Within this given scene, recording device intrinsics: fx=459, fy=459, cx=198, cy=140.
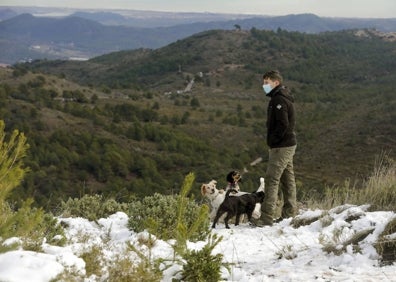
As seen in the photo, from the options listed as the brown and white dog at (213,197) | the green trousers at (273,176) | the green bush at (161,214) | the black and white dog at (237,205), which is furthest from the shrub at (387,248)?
the brown and white dog at (213,197)

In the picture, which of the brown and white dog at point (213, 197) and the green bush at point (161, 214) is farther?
the brown and white dog at point (213, 197)

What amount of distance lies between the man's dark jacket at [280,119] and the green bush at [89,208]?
260 centimetres

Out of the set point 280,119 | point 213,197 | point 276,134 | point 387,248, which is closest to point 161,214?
point 213,197

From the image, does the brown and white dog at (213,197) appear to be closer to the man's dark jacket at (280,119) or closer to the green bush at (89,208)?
the man's dark jacket at (280,119)

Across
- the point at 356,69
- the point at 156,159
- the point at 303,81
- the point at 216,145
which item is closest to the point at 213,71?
the point at 303,81

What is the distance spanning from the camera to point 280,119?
636 centimetres

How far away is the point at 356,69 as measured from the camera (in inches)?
5251

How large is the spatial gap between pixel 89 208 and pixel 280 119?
3142 millimetres

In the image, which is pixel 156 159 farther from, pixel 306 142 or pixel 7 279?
pixel 7 279

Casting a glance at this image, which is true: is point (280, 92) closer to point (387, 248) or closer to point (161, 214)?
point (161, 214)

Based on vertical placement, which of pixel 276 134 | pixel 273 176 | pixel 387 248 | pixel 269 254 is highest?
pixel 276 134

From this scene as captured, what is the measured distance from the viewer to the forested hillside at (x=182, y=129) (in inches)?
1874

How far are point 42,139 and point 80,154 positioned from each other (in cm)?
463

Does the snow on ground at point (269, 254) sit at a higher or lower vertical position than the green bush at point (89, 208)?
higher
